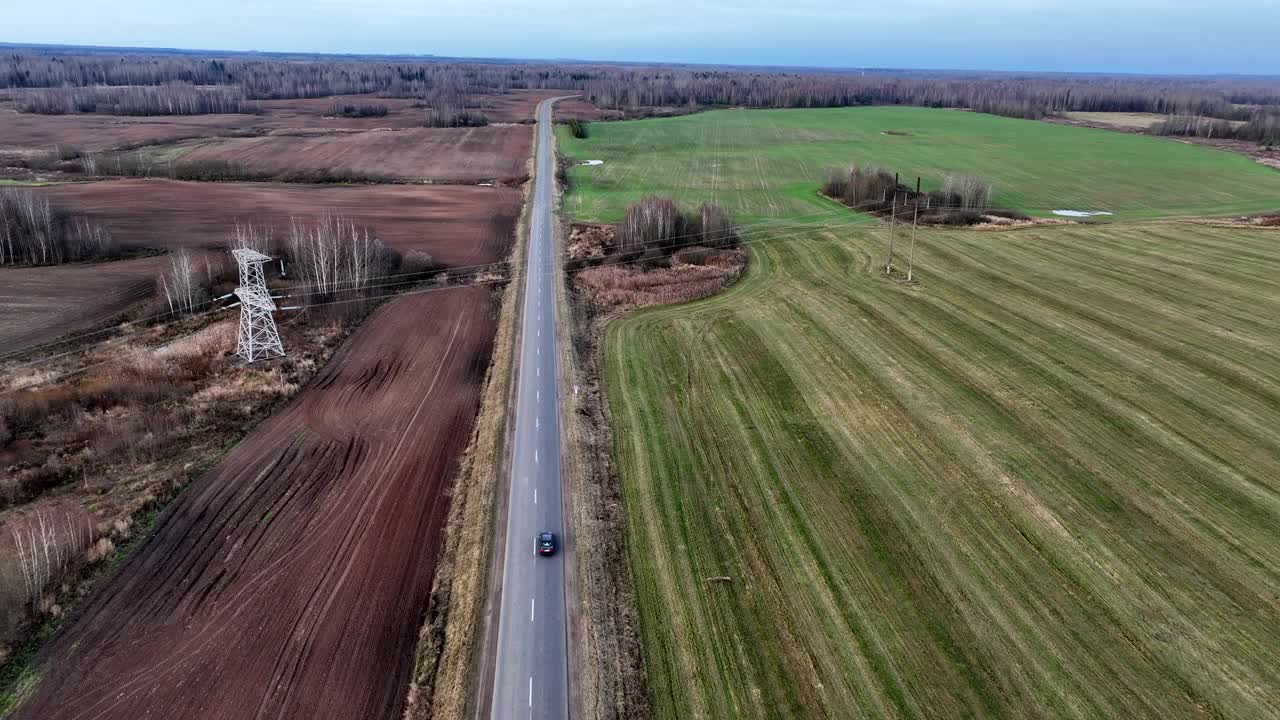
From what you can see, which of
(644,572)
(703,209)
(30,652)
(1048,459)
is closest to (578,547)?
(644,572)

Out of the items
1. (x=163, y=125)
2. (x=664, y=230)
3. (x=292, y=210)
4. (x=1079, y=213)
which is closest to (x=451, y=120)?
(x=163, y=125)

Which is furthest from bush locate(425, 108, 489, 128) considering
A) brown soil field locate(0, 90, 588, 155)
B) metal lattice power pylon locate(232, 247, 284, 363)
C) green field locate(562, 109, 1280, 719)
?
green field locate(562, 109, 1280, 719)

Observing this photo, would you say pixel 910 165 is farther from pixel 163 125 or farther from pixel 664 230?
pixel 163 125

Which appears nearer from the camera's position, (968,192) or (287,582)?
(287,582)

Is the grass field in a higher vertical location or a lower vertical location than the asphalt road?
higher

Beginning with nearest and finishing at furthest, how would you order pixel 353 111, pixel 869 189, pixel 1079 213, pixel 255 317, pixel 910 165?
1. pixel 255 317
2. pixel 1079 213
3. pixel 869 189
4. pixel 910 165
5. pixel 353 111

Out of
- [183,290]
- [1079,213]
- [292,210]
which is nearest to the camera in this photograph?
[183,290]

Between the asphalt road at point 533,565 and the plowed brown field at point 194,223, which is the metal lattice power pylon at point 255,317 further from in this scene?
the asphalt road at point 533,565

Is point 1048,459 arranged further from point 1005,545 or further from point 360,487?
point 360,487

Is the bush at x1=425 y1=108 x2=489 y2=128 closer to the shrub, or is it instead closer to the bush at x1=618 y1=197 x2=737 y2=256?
the bush at x1=618 y1=197 x2=737 y2=256
